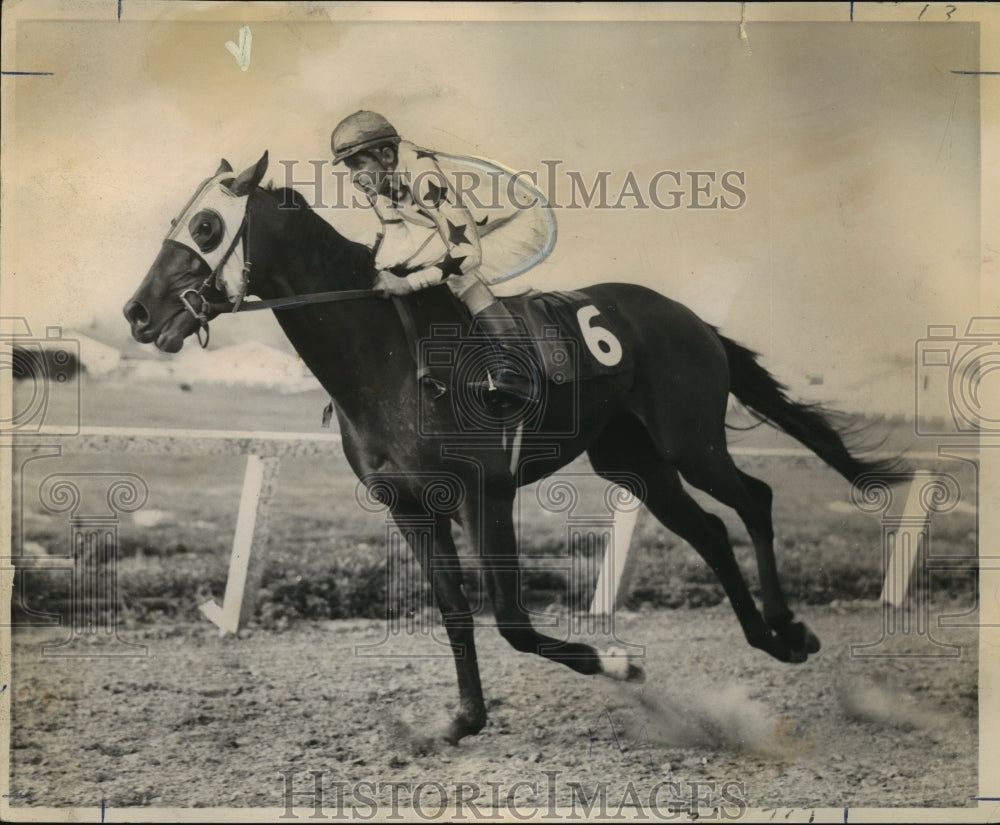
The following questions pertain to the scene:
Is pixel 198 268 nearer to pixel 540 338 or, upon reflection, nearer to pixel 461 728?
pixel 540 338

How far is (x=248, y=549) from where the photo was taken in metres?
4.31

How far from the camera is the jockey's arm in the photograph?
163 inches

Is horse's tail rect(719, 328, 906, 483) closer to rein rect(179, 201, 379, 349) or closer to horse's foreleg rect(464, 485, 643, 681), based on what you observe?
horse's foreleg rect(464, 485, 643, 681)

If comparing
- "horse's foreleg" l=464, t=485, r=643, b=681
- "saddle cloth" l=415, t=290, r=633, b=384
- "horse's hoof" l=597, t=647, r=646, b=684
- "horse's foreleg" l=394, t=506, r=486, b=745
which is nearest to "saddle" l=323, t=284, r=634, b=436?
"saddle cloth" l=415, t=290, r=633, b=384

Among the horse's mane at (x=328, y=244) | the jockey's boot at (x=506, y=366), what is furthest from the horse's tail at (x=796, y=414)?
the horse's mane at (x=328, y=244)

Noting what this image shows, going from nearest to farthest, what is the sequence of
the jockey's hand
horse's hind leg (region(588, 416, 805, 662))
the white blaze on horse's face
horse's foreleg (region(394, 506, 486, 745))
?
the white blaze on horse's face, the jockey's hand, horse's foreleg (region(394, 506, 486, 745)), horse's hind leg (region(588, 416, 805, 662))

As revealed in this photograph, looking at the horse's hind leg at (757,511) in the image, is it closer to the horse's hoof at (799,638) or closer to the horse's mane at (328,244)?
the horse's hoof at (799,638)

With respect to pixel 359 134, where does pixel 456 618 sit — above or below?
below

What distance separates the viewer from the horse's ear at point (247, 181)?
13.5ft

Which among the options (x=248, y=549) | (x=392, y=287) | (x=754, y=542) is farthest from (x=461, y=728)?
(x=392, y=287)

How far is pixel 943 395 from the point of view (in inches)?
174

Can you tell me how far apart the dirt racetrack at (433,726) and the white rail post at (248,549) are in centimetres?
9

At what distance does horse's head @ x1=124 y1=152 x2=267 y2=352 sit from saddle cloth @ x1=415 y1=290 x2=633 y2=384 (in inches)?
30.5

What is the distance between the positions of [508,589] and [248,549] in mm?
1107
